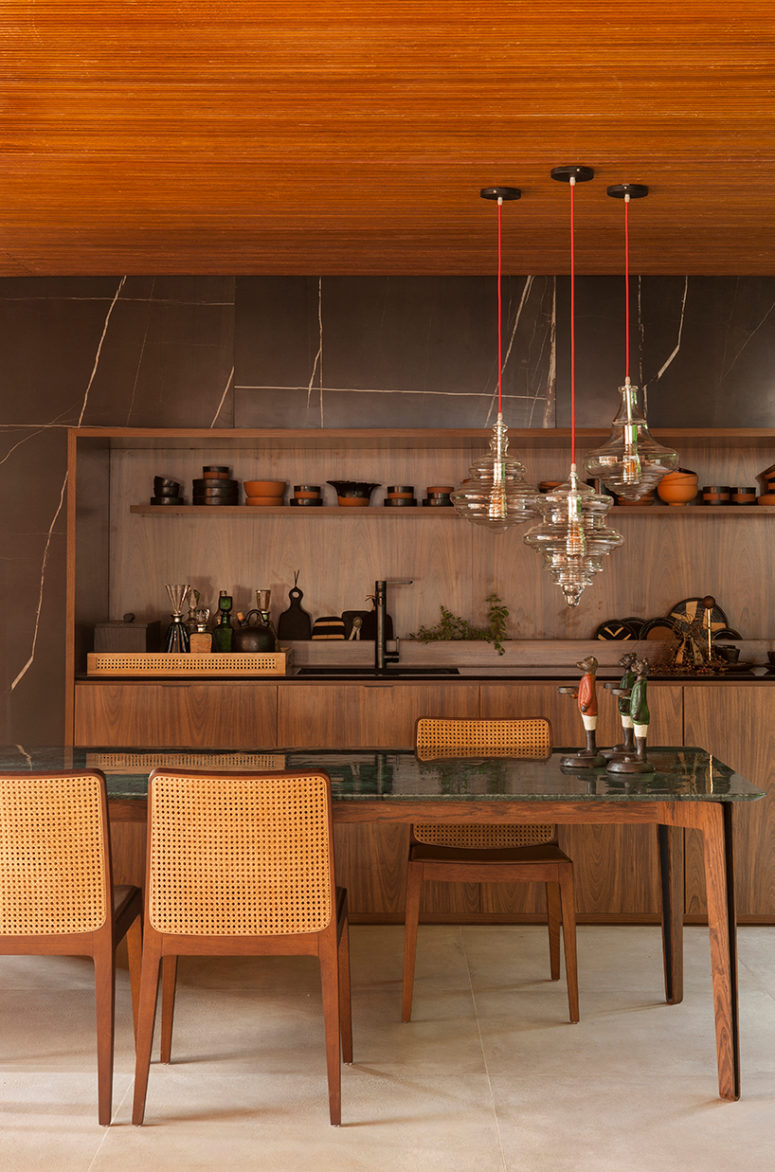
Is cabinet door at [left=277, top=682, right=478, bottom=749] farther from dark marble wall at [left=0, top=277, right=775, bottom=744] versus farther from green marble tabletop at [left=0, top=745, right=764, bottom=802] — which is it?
dark marble wall at [left=0, top=277, right=775, bottom=744]

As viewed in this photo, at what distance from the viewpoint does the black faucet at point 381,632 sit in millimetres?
4852

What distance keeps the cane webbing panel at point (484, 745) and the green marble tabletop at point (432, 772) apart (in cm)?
23

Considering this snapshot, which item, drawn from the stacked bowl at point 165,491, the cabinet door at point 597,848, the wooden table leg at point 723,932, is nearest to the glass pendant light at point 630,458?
the wooden table leg at point 723,932

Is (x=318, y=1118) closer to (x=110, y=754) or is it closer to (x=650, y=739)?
(x=110, y=754)

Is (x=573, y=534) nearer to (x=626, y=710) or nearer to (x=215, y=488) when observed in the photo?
(x=626, y=710)

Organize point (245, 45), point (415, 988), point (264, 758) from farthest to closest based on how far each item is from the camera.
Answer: point (415, 988)
point (264, 758)
point (245, 45)

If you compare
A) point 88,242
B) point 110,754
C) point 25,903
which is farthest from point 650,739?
point 88,242

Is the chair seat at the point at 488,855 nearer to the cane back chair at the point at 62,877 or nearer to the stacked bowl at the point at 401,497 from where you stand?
the cane back chair at the point at 62,877

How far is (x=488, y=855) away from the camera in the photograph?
351 cm

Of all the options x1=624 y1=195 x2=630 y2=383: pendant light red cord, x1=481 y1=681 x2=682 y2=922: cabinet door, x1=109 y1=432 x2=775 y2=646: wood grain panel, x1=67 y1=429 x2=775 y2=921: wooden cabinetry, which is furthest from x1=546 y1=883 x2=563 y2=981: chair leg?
x1=624 y1=195 x2=630 y2=383: pendant light red cord

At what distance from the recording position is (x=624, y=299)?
4.73 meters

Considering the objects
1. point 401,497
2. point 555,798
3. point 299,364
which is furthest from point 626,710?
point 299,364

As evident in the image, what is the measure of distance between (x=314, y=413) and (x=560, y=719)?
168 centimetres

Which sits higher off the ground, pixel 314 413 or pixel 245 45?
pixel 245 45
